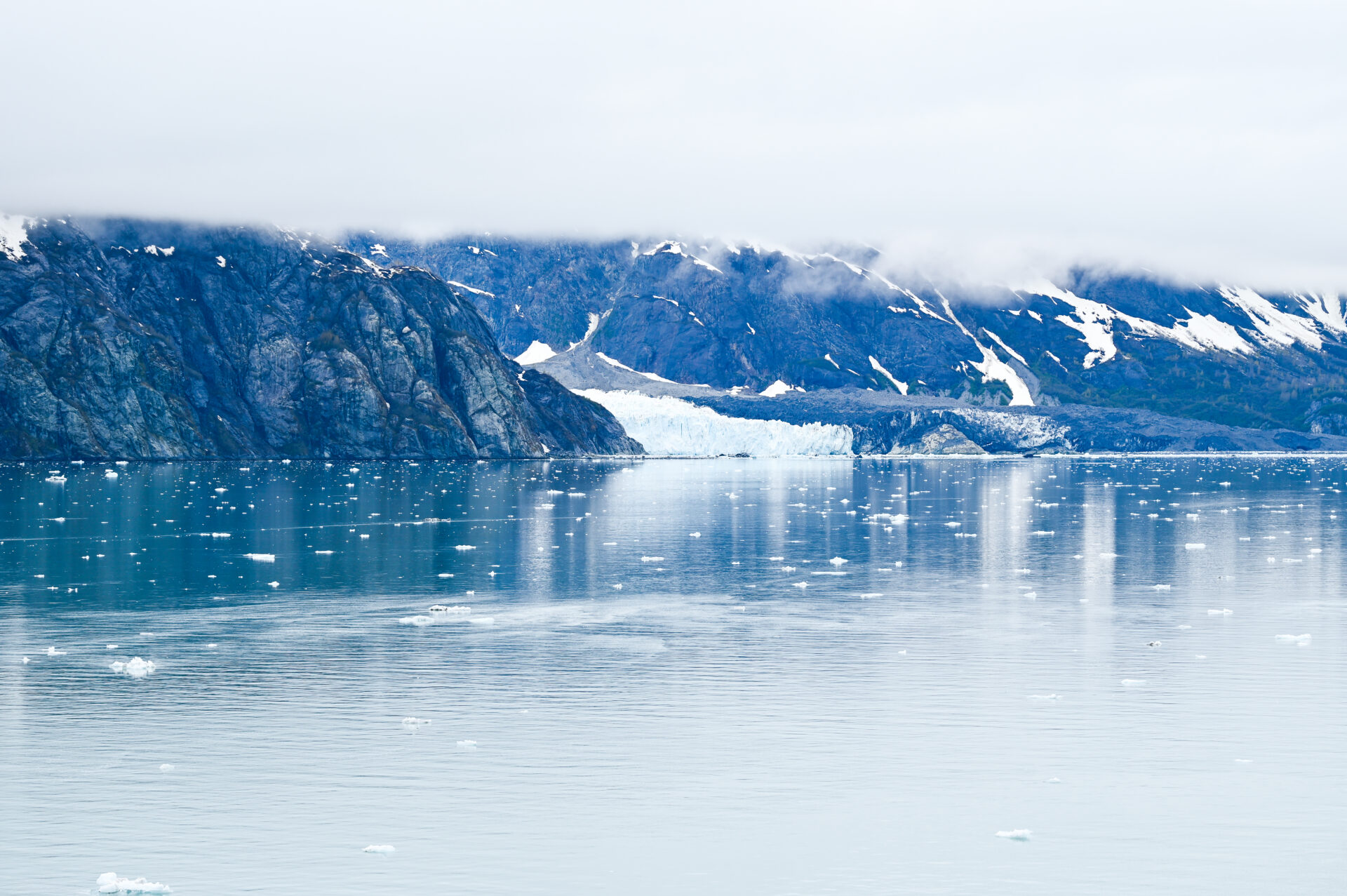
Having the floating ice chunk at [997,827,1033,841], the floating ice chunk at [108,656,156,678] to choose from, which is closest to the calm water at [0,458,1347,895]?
the floating ice chunk at [997,827,1033,841]

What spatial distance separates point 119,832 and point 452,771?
5607 mm

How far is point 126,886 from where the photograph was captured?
1823 centimetres

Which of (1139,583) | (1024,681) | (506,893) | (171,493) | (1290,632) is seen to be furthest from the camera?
(171,493)

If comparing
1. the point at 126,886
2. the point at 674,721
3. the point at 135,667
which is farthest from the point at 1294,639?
the point at 126,886

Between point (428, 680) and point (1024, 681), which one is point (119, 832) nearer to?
point (428, 680)

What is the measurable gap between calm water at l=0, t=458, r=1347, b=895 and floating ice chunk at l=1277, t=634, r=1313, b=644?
56cm

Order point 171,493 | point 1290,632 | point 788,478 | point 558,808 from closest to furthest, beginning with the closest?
point 558,808, point 1290,632, point 171,493, point 788,478

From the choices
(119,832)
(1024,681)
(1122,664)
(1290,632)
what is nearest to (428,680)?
(119,832)

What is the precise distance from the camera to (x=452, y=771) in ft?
79.1

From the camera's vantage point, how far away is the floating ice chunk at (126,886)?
59.7 ft

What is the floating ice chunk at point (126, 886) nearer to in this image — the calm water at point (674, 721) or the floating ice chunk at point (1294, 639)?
the calm water at point (674, 721)

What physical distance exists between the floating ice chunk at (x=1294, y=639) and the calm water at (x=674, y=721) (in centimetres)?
56

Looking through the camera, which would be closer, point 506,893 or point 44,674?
point 506,893

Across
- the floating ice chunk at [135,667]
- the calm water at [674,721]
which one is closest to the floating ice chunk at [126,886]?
the calm water at [674,721]
